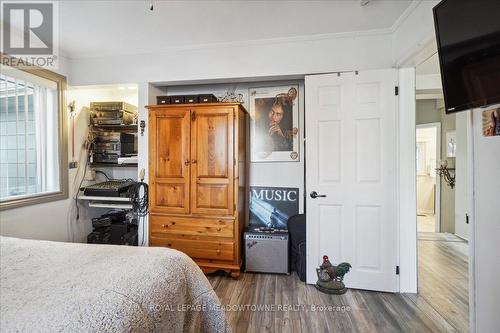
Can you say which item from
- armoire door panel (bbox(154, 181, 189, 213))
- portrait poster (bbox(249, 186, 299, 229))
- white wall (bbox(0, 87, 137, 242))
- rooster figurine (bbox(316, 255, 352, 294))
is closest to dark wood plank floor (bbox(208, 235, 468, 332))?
rooster figurine (bbox(316, 255, 352, 294))

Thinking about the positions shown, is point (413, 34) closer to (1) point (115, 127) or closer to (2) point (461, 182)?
(2) point (461, 182)

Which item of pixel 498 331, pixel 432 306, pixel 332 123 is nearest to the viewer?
pixel 498 331

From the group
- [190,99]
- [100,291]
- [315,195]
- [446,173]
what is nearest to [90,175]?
[190,99]

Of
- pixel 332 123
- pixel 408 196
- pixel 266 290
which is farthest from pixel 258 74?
pixel 266 290

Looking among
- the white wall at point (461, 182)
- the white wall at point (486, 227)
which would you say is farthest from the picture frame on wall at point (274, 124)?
the white wall at point (461, 182)

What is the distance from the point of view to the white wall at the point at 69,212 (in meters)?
2.33

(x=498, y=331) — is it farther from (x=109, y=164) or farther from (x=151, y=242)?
(x=109, y=164)

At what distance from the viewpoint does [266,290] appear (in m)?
2.29

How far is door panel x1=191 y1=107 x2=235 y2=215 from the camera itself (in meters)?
2.50

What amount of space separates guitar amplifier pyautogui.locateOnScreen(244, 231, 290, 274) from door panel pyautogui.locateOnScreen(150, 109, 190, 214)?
839 millimetres

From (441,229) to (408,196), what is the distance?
9.51 ft

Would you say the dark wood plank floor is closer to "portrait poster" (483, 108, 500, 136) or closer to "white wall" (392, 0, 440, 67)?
"portrait poster" (483, 108, 500, 136)

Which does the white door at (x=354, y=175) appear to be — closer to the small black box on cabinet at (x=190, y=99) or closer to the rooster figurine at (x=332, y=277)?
the rooster figurine at (x=332, y=277)

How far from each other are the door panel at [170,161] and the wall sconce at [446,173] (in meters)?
4.38
